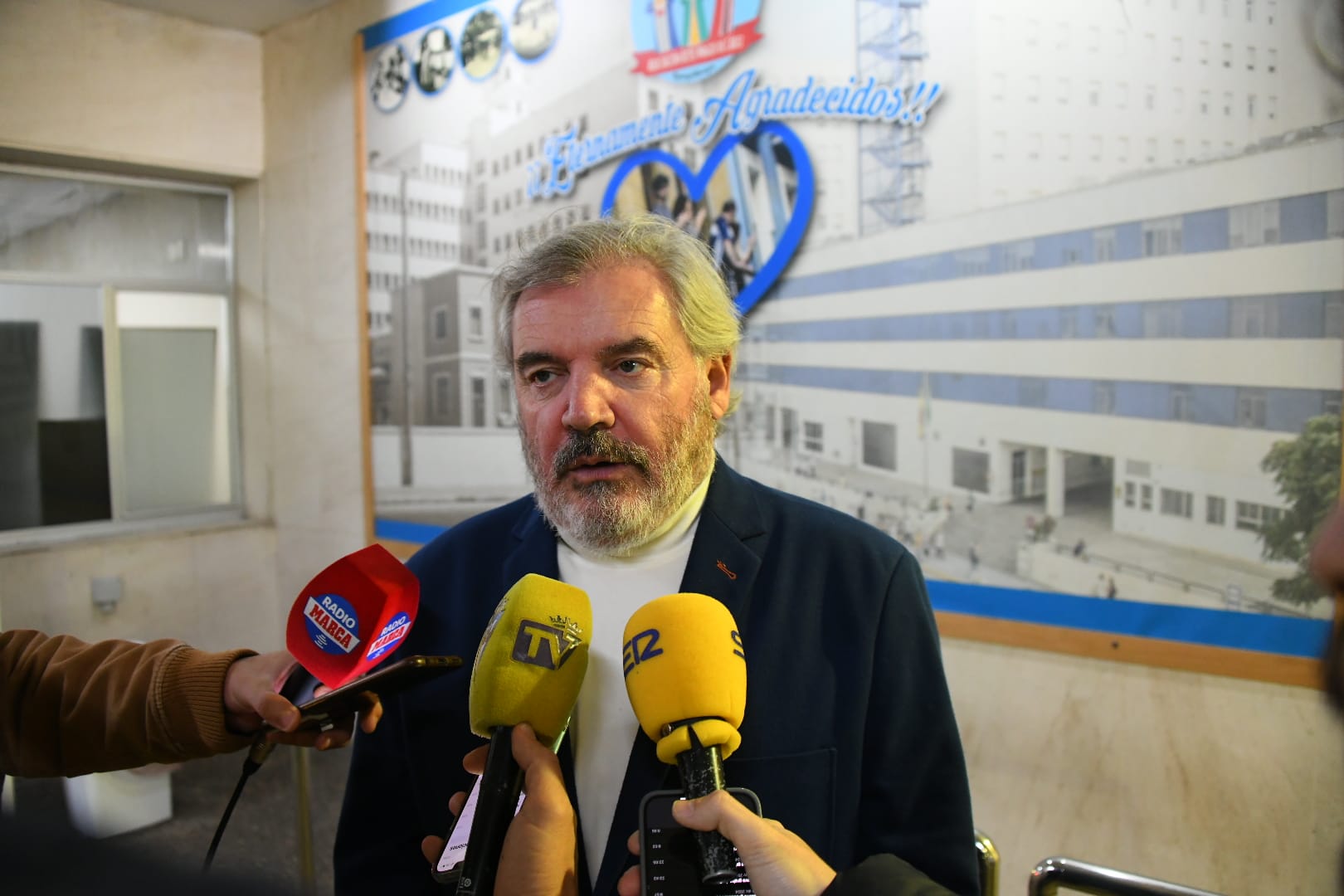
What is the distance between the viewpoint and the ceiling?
3.08 ft

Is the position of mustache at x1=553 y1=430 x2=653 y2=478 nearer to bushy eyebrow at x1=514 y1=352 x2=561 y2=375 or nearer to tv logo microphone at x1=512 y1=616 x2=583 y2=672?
bushy eyebrow at x1=514 y1=352 x2=561 y2=375

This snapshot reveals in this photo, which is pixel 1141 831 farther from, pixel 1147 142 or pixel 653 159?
pixel 653 159

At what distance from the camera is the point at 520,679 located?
85 centimetres

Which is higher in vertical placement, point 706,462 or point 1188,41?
point 1188,41

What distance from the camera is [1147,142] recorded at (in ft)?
6.79

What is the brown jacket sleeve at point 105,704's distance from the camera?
0.89 metres

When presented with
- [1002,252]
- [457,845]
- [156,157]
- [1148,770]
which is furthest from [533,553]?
[1148,770]

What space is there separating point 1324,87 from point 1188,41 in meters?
0.31

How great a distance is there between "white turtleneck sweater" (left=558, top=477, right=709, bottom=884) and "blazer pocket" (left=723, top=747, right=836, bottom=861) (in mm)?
139

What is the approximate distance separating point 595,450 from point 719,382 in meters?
0.26

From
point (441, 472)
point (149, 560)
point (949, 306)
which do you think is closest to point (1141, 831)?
point (949, 306)

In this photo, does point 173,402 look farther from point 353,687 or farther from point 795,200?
point 795,200

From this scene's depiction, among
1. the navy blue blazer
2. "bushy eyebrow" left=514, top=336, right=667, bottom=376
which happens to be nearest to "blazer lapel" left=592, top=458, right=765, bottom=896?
the navy blue blazer

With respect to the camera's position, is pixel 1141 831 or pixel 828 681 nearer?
pixel 828 681
